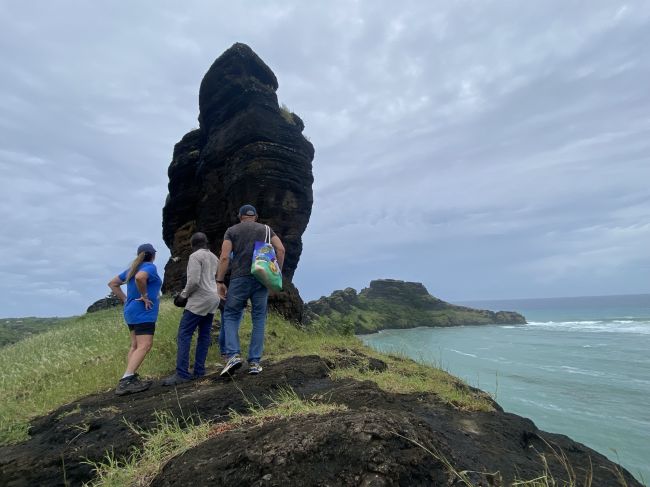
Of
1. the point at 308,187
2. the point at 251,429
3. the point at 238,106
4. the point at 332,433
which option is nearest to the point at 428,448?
the point at 332,433

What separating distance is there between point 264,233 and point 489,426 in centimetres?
405

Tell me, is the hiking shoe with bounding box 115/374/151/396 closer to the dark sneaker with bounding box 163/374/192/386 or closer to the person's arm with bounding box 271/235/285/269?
the dark sneaker with bounding box 163/374/192/386

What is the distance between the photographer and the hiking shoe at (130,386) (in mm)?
5746

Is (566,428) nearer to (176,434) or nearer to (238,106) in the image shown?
(176,434)

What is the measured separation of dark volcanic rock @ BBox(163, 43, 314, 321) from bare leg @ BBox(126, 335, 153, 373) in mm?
9859

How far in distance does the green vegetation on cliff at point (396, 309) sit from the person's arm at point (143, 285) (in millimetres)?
73750

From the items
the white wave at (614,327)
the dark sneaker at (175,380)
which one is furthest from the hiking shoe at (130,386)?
the white wave at (614,327)

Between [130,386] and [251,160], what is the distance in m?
15.2

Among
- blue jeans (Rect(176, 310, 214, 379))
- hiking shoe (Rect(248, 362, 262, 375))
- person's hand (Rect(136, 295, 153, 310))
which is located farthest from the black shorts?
hiking shoe (Rect(248, 362, 262, 375))

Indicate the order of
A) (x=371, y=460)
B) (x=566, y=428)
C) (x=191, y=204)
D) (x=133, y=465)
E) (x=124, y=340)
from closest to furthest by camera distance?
(x=371, y=460)
(x=133, y=465)
(x=124, y=340)
(x=566, y=428)
(x=191, y=204)

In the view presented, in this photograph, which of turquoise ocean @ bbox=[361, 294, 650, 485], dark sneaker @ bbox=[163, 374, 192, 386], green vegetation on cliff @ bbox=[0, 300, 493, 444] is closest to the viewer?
green vegetation on cliff @ bbox=[0, 300, 493, 444]

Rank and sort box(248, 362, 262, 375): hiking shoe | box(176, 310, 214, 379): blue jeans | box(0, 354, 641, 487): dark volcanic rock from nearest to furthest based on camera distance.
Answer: box(0, 354, 641, 487): dark volcanic rock
box(248, 362, 262, 375): hiking shoe
box(176, 310, 214, 379): blue jeans

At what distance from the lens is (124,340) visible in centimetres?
1064

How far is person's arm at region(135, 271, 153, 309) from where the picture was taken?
609 centimetres
